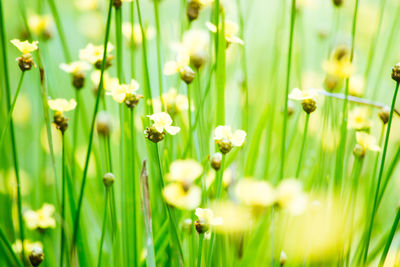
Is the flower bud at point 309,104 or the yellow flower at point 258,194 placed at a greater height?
the flower bud at point 309,104

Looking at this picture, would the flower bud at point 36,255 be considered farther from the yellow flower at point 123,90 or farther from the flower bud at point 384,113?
the flower bud at point 384,113

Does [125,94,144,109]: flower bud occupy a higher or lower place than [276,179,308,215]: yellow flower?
higher

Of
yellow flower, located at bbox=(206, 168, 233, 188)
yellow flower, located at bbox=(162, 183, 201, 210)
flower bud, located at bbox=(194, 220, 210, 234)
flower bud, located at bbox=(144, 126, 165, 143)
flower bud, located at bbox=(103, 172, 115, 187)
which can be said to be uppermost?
flower bud, located at bbox=(144, 126, 165, 143)

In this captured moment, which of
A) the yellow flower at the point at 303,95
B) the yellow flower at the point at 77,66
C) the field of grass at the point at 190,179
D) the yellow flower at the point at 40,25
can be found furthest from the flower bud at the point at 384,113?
the yellow flower at the point at 40,25

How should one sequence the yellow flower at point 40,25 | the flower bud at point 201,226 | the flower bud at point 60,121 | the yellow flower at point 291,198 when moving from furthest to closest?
the yellow flower at point 40,25, the flower bud at point 60,121, the flower bud at point 201,226, the yellow flower at point 291,198

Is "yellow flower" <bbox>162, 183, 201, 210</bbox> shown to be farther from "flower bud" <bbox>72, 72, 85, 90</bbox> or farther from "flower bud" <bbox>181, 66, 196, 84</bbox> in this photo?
"flower bud" <bbox>72, 72, 85, 90</bbox>

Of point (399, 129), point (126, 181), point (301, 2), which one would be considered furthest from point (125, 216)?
point (399, 129)

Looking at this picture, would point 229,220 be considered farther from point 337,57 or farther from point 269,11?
point 269,11

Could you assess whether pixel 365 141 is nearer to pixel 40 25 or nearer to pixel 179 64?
pixel 179 64

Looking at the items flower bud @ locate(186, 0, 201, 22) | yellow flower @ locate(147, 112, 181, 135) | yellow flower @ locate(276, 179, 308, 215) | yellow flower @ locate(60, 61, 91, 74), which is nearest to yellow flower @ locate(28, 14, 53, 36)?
yellow flower @ locate(60, 61, 91, 74)
